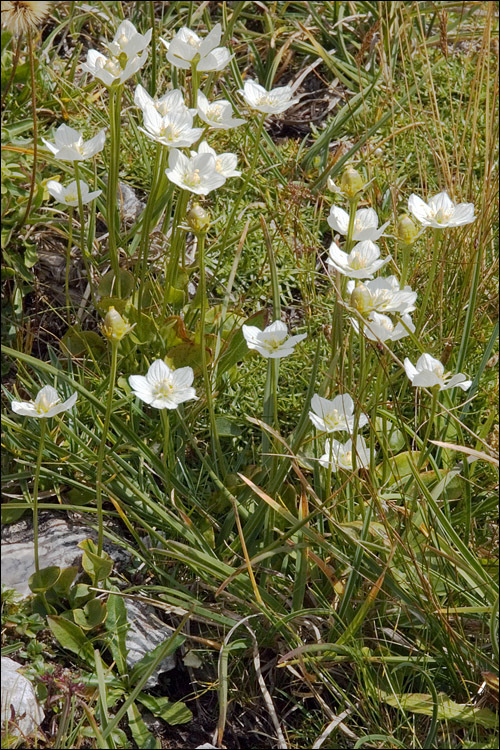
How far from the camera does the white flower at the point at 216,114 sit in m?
1.50

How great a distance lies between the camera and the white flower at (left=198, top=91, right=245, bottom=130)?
1.50m

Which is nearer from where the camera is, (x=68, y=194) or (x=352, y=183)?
(x=352, y=183)

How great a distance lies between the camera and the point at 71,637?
1297 millimetres

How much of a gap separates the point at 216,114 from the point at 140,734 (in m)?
1.11

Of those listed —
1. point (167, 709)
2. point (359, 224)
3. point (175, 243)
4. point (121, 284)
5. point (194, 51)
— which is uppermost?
point (194, 51)

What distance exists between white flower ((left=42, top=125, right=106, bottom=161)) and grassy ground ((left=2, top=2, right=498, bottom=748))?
4cm

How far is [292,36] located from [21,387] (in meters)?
1.39

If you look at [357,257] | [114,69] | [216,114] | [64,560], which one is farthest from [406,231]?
[64,560]

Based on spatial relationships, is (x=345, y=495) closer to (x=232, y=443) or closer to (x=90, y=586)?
(x=232, y=443)

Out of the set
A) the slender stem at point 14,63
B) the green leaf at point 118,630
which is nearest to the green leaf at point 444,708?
the green leaf at point 118,630

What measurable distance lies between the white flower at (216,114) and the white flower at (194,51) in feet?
0.20

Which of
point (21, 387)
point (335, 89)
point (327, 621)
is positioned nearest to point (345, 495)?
point (327, 621)

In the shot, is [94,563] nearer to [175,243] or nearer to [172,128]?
[175,243]

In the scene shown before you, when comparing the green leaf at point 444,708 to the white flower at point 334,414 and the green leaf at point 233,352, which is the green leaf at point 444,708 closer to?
the white flower at point 334,414
